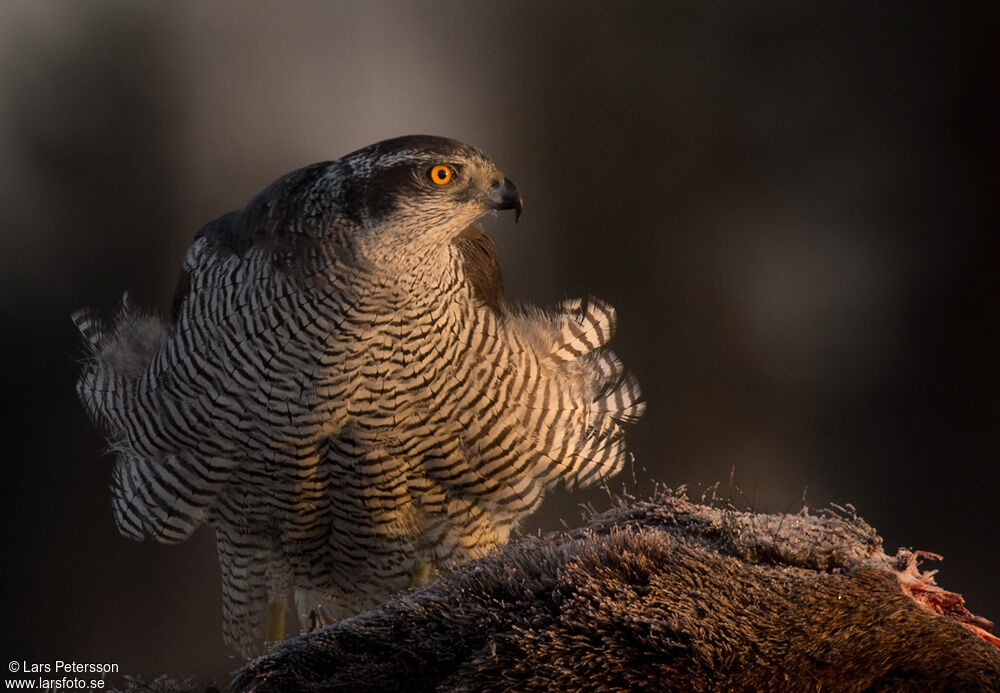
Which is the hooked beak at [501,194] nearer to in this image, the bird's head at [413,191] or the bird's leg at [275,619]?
the bird's head at [413,191]

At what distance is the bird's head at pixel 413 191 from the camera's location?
1131 mm

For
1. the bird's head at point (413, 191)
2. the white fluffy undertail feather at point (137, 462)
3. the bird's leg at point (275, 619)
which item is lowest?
the bird's leg at point (275, 619)

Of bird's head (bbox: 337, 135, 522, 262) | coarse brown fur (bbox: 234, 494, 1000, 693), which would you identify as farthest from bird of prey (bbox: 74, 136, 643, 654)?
coarse brown fur (bbox: 234, 494, 1000, 693)

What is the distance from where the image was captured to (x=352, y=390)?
118 cm

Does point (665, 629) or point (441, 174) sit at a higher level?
point (441, 174)

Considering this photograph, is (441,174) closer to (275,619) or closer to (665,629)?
(665,629)

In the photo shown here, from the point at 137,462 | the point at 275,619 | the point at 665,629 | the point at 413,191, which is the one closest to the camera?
the point at 665,629

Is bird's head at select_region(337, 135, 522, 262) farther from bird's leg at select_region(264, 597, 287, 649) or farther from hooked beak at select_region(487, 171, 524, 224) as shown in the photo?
bird's leg at select_region(264, 597, 287, 649)

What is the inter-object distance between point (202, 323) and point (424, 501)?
40cm

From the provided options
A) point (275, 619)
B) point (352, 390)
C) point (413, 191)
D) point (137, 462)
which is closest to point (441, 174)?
point (413, 191)

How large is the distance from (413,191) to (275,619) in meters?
0.79

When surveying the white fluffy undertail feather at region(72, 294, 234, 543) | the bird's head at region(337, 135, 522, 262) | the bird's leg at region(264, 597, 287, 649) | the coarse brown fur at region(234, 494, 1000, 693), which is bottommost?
the coarse brown fur at region(234, 494, 1000, 693)

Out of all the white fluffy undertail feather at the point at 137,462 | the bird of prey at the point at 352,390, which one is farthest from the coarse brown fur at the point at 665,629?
the white fluffy undertail feather at the point at 137,462

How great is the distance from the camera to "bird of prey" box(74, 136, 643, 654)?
1153mm
